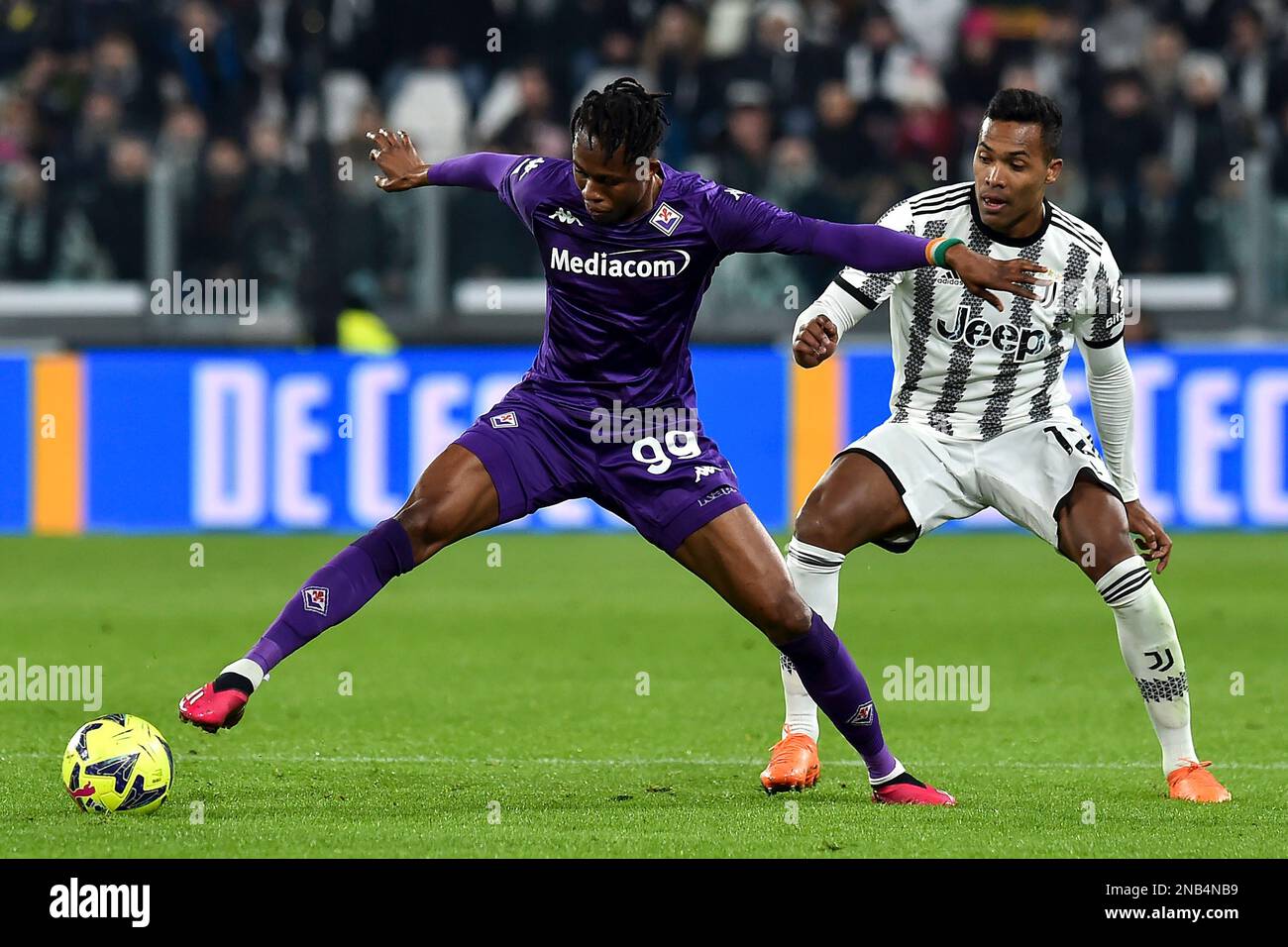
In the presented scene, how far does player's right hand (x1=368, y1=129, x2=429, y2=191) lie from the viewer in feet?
21.5

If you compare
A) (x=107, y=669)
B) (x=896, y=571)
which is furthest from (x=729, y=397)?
(x=107, y=669)

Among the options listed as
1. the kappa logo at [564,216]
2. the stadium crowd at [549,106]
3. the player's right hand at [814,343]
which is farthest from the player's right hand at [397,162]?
the stadium crowd at [549,106]

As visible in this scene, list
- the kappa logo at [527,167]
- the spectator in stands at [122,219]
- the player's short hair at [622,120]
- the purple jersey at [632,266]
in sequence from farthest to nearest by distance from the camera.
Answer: the spectator in stands at [122,219] → the kappa logo at [527,167] → the purple jersey at [632,266] → the player's short hair at [622,120]

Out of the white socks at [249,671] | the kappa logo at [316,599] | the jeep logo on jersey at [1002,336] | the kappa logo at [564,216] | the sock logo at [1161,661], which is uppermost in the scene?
the kappa logo at [564,216]

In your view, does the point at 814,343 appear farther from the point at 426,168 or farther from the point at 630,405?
the point at 426,168

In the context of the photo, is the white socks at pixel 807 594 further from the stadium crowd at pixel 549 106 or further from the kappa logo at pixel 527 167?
the stadium crowd at pixel 549 106

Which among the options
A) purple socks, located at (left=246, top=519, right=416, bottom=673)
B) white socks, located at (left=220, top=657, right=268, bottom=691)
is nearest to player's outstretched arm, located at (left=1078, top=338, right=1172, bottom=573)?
purple socks, located at (left=246, top=519, right=416, bottom=673)

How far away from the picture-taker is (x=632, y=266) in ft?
20.3

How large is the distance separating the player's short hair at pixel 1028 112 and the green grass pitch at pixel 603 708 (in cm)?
208

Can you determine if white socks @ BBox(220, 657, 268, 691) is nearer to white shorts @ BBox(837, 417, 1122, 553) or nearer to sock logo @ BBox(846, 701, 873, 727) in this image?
sock logo @ BBox(846, 701, 873, 727)

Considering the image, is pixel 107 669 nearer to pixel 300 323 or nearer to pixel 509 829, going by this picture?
pixel 509 829

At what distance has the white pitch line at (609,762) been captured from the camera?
278 inches

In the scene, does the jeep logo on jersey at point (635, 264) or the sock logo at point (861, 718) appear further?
the sock logo at point (861, 718)

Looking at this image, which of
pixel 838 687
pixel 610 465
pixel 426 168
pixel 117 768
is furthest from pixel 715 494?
pixel 117 768
